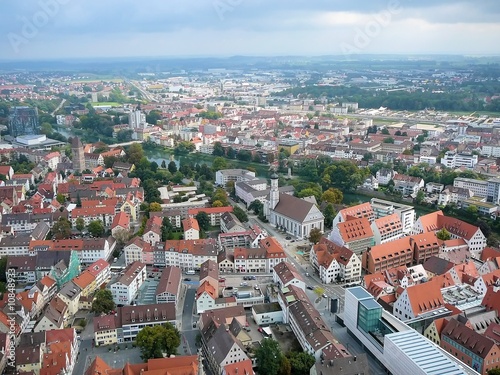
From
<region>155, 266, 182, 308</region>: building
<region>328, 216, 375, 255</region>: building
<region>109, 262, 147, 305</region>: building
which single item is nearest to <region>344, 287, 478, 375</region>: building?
<region>155, 266, 182, 308</region>: building

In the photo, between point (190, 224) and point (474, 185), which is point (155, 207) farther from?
point (474, 185)

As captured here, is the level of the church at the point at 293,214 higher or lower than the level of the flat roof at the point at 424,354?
lower

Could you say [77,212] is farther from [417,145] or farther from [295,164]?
[417,145]

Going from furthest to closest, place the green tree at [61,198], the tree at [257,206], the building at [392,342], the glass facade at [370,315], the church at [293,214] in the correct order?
1. the green tree at [61,198]
2. the tree at [257,206]
3. the church at [293,214]
4. the glass facade at [370,315]
5. the building at [392,342]

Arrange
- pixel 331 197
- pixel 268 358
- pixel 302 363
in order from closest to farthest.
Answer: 1. pixel 268 358
2. pixel 302 363
3. pixel 331 197

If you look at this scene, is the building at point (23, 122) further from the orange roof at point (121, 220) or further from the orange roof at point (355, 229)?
the orange roof at point (355, 229)

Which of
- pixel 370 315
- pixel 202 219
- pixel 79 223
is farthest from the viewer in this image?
pixel 202 219

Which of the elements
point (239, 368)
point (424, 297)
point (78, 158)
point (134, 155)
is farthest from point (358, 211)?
point (78, 158)

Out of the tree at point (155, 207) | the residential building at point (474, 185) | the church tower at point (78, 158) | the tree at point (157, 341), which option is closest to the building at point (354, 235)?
the tree at point (155, 207)

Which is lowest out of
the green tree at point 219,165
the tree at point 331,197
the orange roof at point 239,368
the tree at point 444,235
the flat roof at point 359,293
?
the green tree at point 219,165
